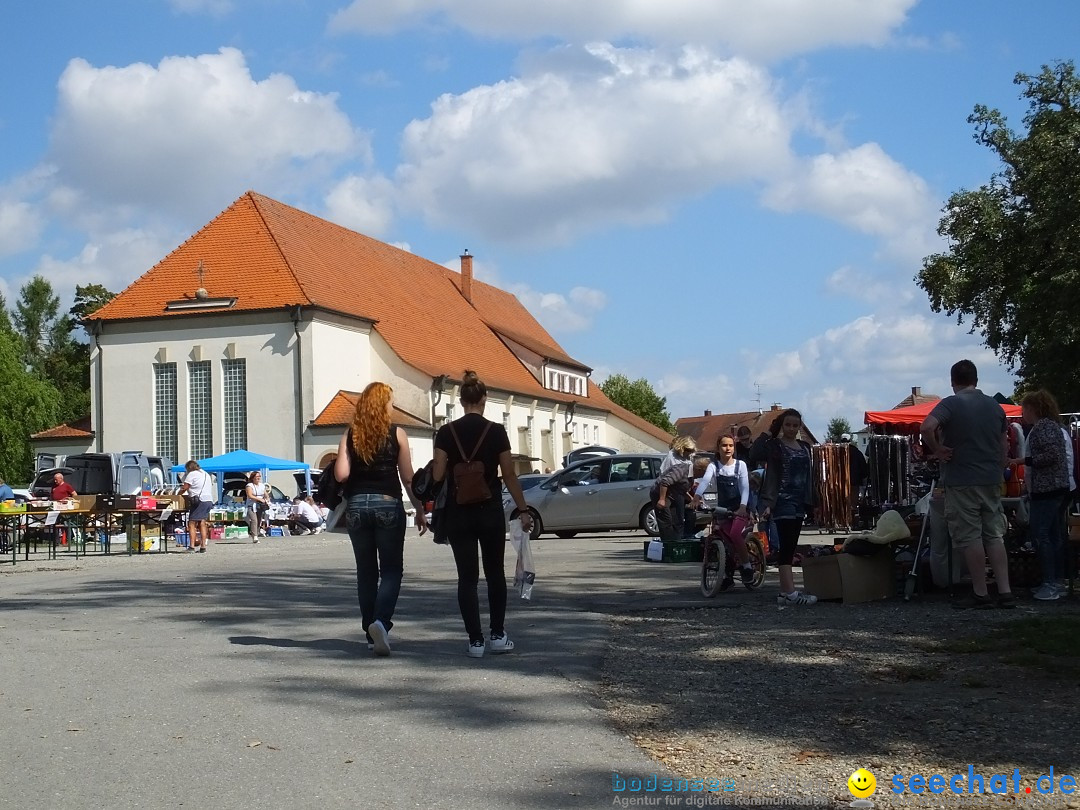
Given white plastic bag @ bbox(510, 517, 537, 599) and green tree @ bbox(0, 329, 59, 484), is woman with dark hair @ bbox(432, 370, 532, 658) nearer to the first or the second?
white plastic bag @ bbox(510, 517, 537, 599)

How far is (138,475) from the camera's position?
132 ft

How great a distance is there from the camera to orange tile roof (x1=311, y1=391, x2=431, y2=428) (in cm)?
5406

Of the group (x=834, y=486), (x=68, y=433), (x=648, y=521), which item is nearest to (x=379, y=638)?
(x=648, y=521)

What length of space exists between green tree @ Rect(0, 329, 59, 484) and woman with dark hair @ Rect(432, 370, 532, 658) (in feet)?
196

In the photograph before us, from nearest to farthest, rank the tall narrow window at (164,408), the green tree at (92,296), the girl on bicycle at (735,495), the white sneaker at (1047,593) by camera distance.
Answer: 1. the white sneaker at (1047,593)
2. the girl on bicycle at (735,495)
3. the tall narrow window at (164,408)
4. the green tree at (92,296)

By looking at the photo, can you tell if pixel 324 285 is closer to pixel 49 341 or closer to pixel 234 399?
pixel 234 399

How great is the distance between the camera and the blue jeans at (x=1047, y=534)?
39.7 ft

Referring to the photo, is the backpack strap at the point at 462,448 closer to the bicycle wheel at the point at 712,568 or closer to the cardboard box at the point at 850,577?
the cardboard box at the point at 850,577

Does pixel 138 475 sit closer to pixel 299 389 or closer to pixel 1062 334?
pixel 299 389

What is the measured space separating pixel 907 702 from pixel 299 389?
49199 mm

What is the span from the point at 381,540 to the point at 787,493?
422 centimetres

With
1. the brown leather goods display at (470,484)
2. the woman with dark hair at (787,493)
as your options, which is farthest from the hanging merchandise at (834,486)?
the brown leather goods display at (470,484)

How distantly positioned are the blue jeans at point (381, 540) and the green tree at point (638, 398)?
103m

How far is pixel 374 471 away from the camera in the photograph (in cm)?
947
